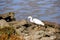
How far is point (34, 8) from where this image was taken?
2367 cm

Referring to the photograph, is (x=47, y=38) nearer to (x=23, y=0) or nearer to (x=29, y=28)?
(x=29, y=28)

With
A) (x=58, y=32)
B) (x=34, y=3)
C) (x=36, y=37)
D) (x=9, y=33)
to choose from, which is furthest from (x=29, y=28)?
(x=34, y=3)

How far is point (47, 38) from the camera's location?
10.8m

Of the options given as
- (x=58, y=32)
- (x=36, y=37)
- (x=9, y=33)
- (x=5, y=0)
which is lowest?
(x=5, y=0)

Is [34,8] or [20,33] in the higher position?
[20,33]

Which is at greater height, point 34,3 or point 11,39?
point 11,39

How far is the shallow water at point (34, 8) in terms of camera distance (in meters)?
19.9

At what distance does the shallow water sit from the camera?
19.9 m

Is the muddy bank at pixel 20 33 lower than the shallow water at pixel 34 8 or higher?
higher

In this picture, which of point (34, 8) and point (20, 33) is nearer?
point (20, 33)

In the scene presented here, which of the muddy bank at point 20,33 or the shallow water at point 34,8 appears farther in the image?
the shallow water at point 34,8

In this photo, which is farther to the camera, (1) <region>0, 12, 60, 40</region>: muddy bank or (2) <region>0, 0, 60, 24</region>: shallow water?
(2) <region>0, 0, 60, 24</region>: shallow water

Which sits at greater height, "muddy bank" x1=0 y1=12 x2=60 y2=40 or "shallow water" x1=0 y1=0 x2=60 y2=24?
"muddy bank" x1=0 y1=12 x2=60 y2=40

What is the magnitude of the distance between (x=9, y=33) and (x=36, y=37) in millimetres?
2040
